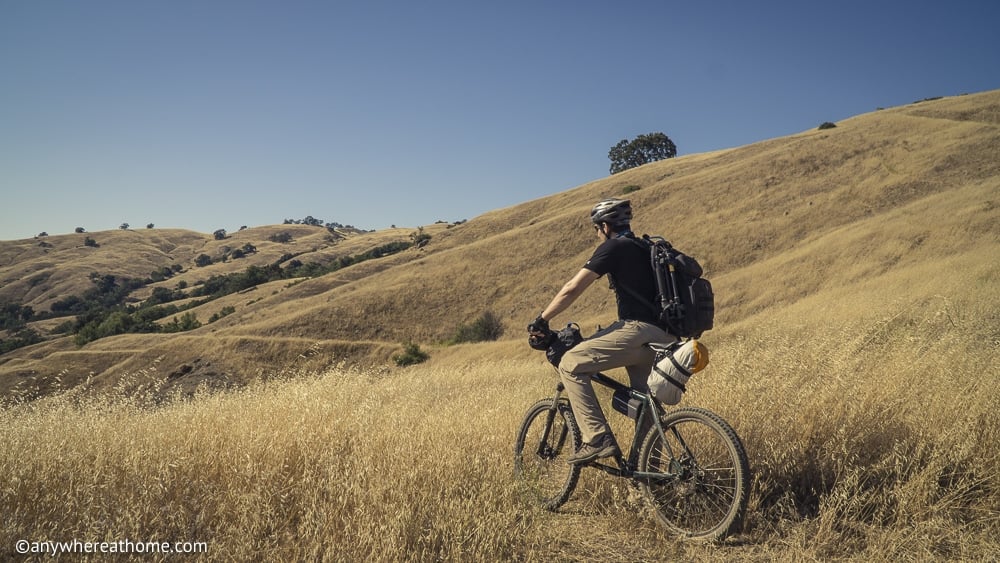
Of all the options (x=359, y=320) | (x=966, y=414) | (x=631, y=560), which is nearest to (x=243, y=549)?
(x=631, y=560)

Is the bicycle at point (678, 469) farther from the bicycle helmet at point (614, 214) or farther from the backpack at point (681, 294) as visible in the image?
the bicycle helmet at point (614, 214)

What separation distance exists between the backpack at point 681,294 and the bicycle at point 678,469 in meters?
0.25

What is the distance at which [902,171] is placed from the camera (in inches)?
1724

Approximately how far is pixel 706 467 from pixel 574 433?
3.50 feet

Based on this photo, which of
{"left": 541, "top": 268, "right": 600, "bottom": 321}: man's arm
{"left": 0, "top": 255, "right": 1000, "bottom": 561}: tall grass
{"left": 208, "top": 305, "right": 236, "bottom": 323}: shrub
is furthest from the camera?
{"left": 208, "top": 305, "right": 236, "bottom": 323}: shrub

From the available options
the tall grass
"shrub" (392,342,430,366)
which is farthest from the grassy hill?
"shrub" (392,342,430,366)

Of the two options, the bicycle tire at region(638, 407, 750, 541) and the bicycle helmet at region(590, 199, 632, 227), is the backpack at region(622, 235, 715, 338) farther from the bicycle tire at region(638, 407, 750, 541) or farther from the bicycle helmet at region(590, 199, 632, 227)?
the bicycle tire at region(638, 407, 750, 541)

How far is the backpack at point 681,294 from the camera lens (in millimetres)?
3834

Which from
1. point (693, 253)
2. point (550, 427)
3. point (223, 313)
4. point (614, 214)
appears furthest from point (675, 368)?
point (223, 313)

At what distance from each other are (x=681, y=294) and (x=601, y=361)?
2.53 feet

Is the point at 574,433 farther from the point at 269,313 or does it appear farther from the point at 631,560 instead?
the point at 269,313

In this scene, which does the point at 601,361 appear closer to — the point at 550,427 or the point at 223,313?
the point at 550,427

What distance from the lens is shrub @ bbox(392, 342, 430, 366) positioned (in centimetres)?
4003

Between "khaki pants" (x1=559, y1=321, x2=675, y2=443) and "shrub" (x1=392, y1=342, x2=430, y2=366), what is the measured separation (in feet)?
119
